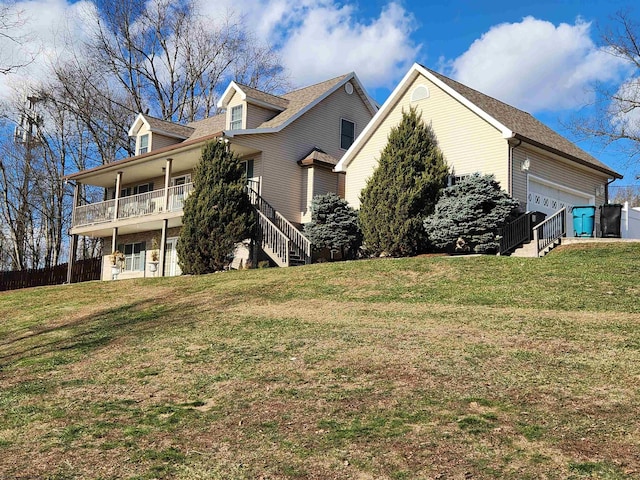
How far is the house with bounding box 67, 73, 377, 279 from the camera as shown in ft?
77.2

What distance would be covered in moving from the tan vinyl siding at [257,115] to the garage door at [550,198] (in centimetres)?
1139

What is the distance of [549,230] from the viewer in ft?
59.6

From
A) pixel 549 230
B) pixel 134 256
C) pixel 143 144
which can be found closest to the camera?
pixel 549 230

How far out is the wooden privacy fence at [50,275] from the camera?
107 ft

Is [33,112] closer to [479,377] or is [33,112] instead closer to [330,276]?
[330,276]

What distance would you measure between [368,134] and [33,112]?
82.1 ft

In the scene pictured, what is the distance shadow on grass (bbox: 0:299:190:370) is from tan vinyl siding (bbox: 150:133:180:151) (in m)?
16.6

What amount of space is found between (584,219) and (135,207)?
17.5m

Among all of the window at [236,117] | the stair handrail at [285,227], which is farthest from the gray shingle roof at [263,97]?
the stair handrail at [285,227]

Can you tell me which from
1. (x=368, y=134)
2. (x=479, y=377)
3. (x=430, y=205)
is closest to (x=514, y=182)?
(x=430, y=205)

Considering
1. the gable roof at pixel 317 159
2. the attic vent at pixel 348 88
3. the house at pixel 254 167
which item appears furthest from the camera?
the attic vent at pixel 348 88

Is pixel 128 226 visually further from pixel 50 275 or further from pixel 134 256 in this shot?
pixel 50 275

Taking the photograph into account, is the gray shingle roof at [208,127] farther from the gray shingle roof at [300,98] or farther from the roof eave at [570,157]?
the roof eave at [570,157]

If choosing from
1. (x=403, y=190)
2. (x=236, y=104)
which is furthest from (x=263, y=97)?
(x=403, y=190)
